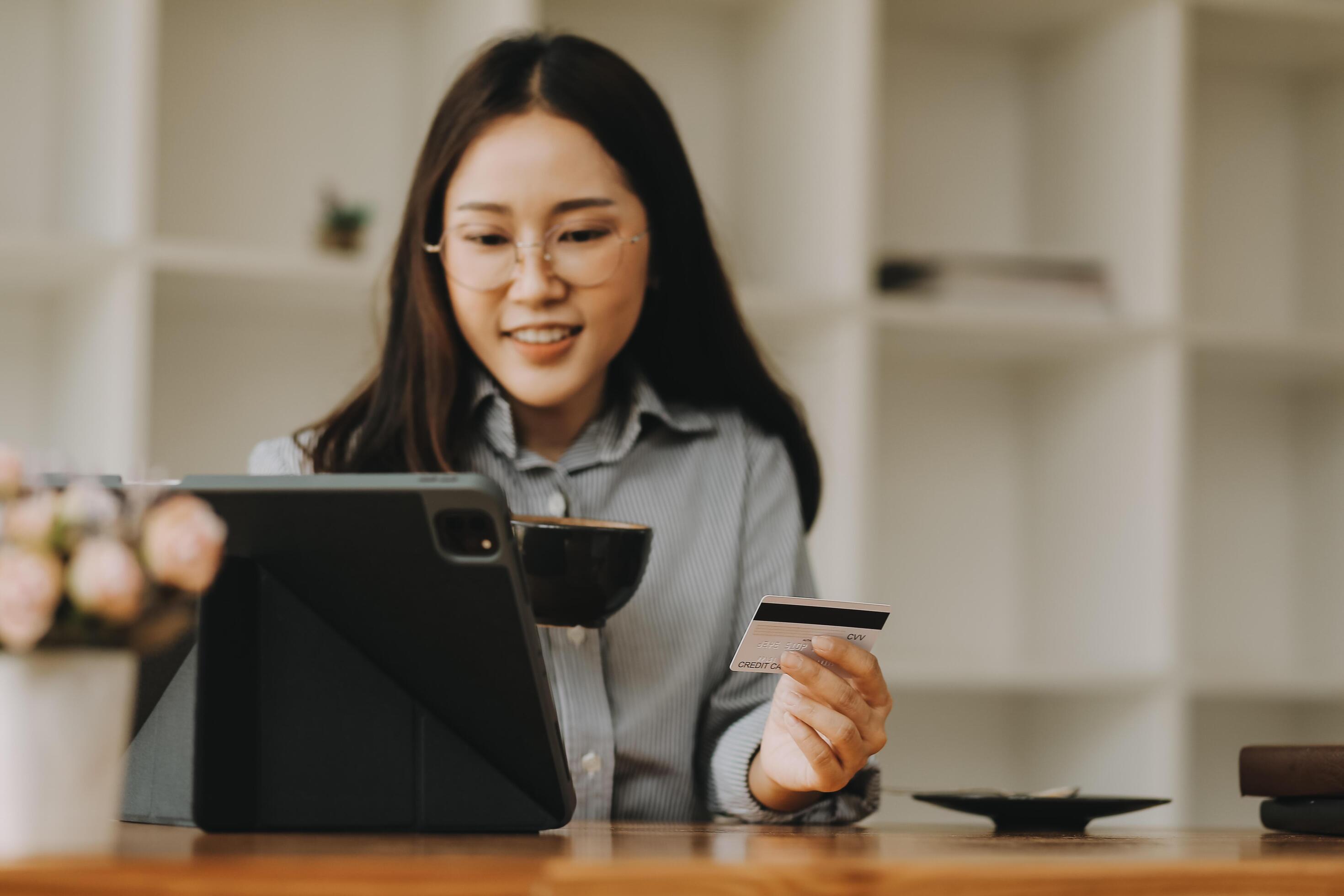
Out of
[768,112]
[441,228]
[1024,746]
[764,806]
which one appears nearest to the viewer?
[764,806]

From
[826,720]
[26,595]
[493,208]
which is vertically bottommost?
[826,720]

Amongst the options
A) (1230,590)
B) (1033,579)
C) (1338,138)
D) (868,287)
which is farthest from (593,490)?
(1338,138)

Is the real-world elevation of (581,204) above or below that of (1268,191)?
below

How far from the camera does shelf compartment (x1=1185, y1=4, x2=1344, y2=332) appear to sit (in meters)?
2.83

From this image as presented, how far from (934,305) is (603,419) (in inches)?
37.4

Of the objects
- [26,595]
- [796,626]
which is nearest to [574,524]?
[796,626]

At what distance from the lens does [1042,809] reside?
1109mm

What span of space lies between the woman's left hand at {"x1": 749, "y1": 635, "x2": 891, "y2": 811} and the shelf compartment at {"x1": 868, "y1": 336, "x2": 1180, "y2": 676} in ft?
4.22

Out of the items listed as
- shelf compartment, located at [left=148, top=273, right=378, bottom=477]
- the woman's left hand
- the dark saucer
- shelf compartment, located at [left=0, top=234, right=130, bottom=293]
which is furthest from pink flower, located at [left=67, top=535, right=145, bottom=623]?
shelf compartment, located at [left=148, top=273, right=378, bottom=477]

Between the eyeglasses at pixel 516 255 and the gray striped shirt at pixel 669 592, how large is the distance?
14 centimetres

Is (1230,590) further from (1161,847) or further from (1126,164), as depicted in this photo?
(1161,847)

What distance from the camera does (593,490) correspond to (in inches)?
60.1

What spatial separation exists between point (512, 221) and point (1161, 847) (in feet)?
2.75

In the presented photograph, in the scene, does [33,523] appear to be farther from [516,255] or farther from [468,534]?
[516,255]
